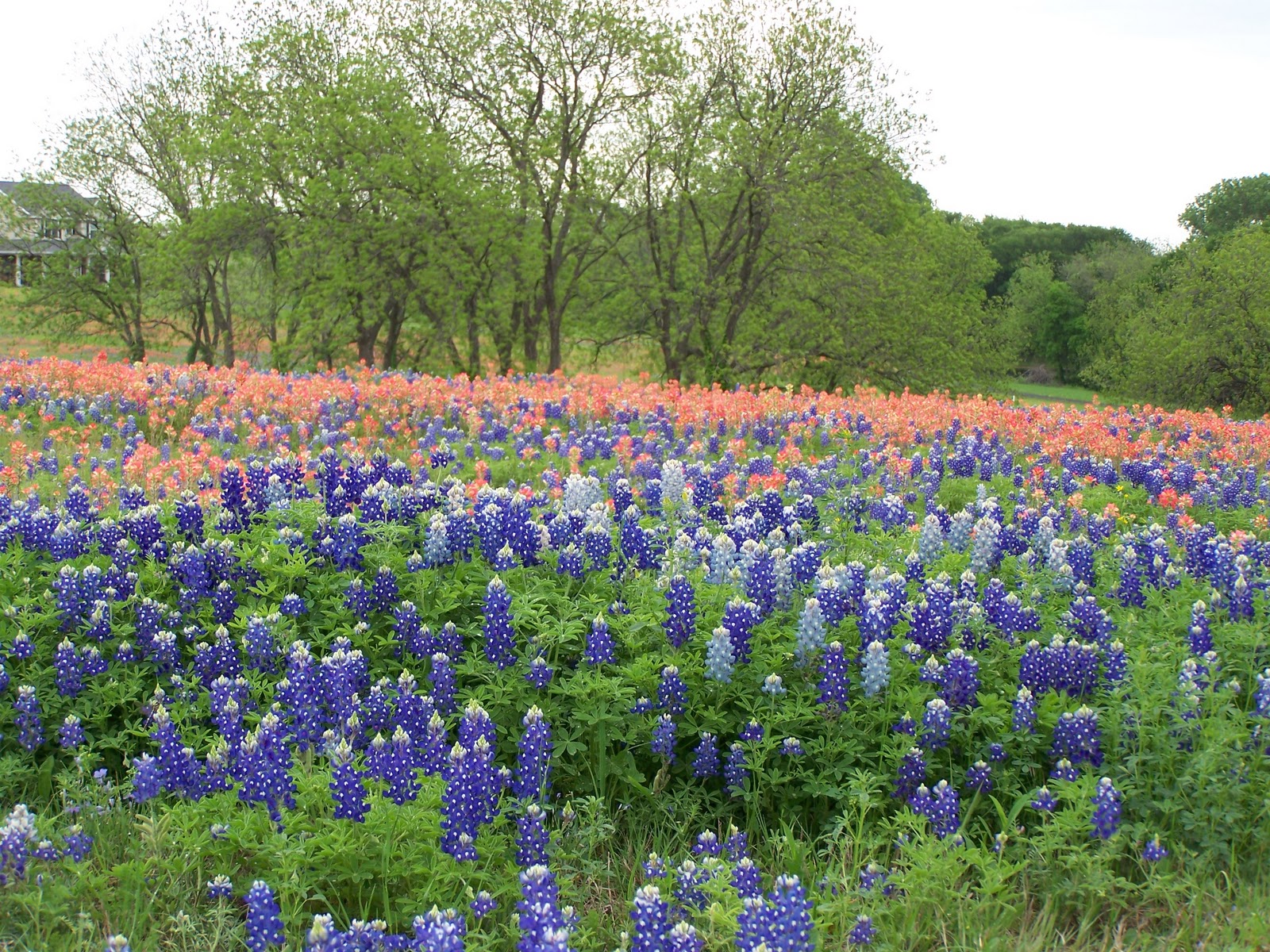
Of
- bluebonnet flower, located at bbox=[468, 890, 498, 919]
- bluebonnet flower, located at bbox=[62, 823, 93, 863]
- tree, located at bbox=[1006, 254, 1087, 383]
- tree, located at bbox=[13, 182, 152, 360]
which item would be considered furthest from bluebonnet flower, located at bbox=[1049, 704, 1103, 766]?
tree, located at bbox=[1006, 254, 1087, 383]

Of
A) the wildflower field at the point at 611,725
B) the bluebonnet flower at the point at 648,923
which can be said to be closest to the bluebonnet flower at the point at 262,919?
the wildflower field at the point at 611,725

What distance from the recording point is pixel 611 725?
3904mm

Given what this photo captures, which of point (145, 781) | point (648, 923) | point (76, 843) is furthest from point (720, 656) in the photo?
point (76, 843)

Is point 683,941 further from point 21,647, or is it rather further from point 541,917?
point 21,647

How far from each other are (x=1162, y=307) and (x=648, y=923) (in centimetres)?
3567

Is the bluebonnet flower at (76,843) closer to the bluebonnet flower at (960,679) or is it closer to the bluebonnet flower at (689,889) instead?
the bluebonnet flower at (689,889)

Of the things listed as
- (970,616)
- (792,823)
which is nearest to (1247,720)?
(970,616)

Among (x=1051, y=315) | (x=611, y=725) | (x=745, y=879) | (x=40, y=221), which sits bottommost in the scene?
(x=745, y=879)

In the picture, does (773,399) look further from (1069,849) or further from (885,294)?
(885,294)

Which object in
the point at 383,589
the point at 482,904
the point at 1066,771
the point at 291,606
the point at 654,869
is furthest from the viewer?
the point at 383,589

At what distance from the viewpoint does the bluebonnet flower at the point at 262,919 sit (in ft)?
8.66

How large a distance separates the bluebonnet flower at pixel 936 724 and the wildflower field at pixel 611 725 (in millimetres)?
13

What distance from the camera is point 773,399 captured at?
12375 millimetres

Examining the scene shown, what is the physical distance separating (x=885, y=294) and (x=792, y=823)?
23398 mm
